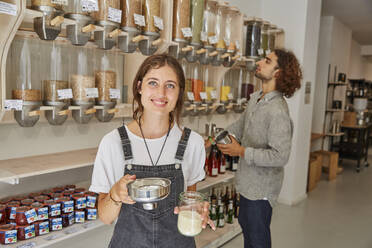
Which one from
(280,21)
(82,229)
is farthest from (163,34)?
(280,21)

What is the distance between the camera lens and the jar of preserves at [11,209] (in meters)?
1.83

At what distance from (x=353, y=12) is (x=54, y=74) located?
635 cm

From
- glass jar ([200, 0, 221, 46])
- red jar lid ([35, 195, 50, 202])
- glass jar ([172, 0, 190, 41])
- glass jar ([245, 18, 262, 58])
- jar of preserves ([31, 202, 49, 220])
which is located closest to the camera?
jar of preserves ([31, 202, 49, 220])

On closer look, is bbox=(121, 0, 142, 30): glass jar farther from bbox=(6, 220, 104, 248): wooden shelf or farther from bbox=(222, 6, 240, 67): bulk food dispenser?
bbox=(6, 220, 104, 248): wooden shelf

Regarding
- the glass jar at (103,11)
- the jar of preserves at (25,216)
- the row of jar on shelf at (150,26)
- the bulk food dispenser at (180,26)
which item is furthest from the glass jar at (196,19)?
the jar of preserves at (25,216)

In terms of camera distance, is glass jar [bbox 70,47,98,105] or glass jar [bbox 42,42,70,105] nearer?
glass jar [bbox 42,42,70,105]

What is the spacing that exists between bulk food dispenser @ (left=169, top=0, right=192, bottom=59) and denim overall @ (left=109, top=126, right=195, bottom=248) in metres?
1.22

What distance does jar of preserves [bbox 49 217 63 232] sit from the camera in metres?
1.94

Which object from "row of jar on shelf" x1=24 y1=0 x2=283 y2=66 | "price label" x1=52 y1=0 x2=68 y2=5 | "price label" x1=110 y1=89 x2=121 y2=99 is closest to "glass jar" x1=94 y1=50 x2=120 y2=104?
"price label" x1=110 y1=89 x2=121 y2=99

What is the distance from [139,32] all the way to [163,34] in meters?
0.28

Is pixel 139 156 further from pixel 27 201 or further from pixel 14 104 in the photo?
pixel 27 201

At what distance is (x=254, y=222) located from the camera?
222cm

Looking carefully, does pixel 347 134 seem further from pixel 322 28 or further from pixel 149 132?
pixel 149 132

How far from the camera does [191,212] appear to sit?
1.22 metres
